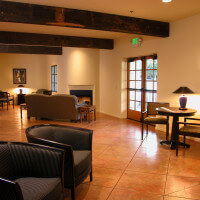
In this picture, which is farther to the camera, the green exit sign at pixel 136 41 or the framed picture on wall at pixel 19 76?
the framed picture on wall at pixel 19 76

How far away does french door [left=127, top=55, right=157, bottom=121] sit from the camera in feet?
20.8

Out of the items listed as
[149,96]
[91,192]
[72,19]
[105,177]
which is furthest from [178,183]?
[149,96]

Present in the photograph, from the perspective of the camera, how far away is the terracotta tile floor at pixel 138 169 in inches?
108

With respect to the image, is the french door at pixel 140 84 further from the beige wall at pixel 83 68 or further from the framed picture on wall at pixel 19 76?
the framed picture on wall at pixel 19 76

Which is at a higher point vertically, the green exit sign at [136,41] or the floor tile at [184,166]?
the green exit sign at [136,41]

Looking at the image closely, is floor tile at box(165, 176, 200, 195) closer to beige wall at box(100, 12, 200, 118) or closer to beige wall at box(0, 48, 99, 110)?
beige wall at box(100, 12, 200, 118)

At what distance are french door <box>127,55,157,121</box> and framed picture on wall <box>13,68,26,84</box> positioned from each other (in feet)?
22.1

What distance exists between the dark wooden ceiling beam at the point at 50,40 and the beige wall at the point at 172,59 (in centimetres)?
63

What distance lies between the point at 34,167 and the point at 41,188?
12.4 inches

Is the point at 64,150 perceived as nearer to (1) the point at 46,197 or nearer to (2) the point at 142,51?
(1) the point at 46,197

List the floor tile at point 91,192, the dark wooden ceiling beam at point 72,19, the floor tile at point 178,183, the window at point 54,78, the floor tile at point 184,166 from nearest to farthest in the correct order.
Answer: the floor tile at point 91,192 → the floor tile at point 178,183 → the floor tile at point 184,166 → the dark wooden ceiling beam at point 72,19 → the window at point 54,78

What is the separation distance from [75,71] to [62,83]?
1.23 meters

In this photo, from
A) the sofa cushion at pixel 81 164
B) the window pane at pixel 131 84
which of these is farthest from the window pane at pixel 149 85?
the sofa cushion at pixel 81 164

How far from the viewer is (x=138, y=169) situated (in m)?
3.45
